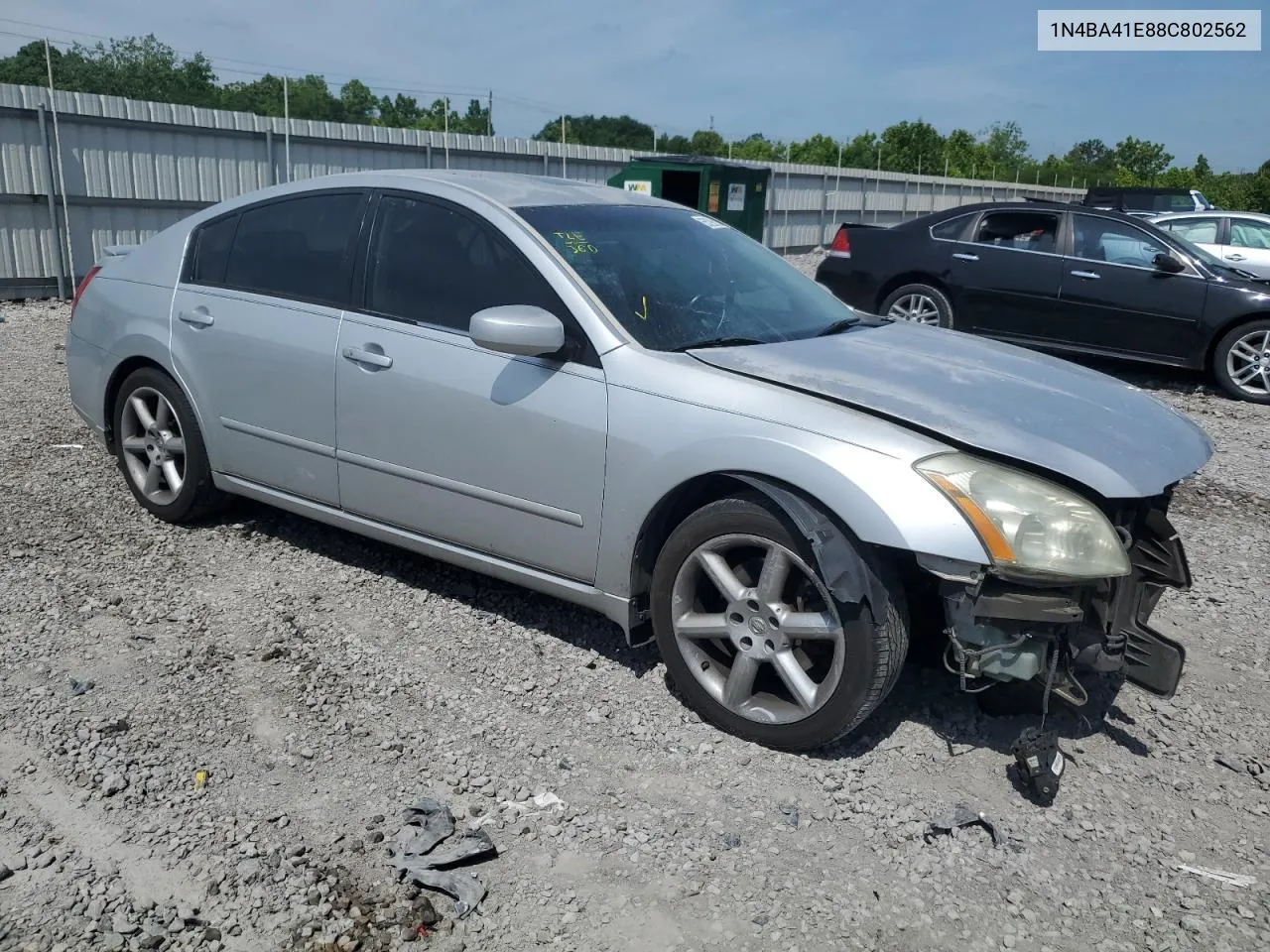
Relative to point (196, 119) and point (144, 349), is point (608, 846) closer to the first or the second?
point (144, 349)

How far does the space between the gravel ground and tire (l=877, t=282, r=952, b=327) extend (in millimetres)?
6082

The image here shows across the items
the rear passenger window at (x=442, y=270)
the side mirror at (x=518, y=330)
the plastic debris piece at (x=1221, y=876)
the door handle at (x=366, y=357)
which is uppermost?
the rear passenger window at (x=442, y=270)

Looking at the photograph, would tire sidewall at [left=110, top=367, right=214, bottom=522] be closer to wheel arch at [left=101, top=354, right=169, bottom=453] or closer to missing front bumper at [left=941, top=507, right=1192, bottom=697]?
wheel arch at [left=101, top=354, right=169, bottom=453]

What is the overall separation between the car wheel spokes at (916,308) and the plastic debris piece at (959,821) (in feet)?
26.1

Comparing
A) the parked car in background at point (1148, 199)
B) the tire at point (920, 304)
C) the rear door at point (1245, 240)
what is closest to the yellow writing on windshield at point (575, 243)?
the tire at point (920, 304)

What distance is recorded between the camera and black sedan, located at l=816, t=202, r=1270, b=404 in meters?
9.16

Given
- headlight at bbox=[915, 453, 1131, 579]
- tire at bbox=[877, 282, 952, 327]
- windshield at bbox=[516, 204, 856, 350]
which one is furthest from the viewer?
tire at bbox=[877, 282, 952, 327]

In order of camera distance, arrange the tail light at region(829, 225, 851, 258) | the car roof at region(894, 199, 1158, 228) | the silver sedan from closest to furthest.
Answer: the silver sedan
the car roof at region(894, 199, 1158, 228)
the tail light at region(829, 225, 851, 258)

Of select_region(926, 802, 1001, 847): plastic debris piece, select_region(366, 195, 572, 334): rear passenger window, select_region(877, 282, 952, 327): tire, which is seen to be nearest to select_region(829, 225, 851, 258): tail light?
select_region(877, 282, 952, 327): tire

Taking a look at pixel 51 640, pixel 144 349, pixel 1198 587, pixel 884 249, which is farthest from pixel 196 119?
pixel 1198 587

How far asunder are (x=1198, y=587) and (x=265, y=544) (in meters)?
4.18

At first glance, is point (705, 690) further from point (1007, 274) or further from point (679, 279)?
point (1007, 274)

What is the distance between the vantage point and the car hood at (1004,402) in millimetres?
3016

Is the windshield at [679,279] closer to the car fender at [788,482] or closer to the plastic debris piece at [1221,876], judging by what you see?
the car fender at [788,482]
